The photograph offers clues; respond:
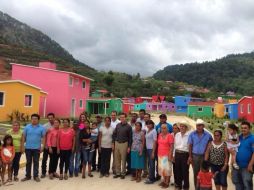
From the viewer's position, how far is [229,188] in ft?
25.7

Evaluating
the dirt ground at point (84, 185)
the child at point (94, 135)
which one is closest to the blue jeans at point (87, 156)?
the child at point (94, 135)

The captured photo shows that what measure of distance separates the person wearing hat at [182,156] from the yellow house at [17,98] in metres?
19.3

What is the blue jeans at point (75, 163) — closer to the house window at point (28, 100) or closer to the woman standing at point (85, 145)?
the woman standing at point (85, 145)

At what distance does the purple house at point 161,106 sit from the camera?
242 ft

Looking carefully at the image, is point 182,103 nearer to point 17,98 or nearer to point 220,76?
point 17,98

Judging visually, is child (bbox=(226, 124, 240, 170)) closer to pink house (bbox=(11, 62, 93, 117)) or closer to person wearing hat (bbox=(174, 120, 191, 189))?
person wearing hat (bbox=(174, 120, 191, 189))

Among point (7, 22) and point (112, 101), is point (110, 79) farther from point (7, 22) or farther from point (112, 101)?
point (7, 22)

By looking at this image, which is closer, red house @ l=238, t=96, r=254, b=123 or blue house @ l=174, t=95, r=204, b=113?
red house @ l=238, t=96, r=254, b=123

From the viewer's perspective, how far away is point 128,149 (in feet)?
28.0

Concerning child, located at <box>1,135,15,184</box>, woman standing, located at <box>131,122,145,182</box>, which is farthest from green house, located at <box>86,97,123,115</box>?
child, located at <box>1,135,15,184</box>

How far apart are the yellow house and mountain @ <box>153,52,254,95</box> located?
8485 centimetres

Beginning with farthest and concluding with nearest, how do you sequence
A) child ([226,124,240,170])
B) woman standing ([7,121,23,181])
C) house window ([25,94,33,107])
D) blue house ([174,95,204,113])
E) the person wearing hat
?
blue house ([174,95,204,113]) → house window ([25,94,33,107]) → woman standing ([7,121,23,181]) → the person wearing hat → child ([226,124,240,170])

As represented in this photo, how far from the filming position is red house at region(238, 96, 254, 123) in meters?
36.1

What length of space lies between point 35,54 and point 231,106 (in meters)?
50.8
